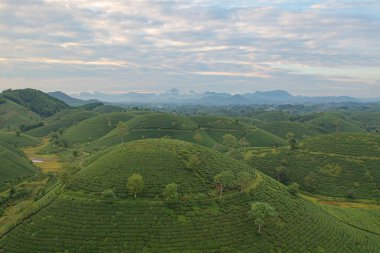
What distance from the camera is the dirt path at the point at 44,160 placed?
130 metres

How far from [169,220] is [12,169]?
79.9 metres

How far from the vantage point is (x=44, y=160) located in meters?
147

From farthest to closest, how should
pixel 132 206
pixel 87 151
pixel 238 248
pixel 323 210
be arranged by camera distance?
1. pixel 87 151
2. pixel 323 210
3. pixel 132 206
4. pixel 238 248

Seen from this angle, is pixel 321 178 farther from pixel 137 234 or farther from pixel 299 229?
pixel 137 234

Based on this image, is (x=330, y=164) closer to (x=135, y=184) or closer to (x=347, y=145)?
(x=347, y=145)

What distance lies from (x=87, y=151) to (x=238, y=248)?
12305cm

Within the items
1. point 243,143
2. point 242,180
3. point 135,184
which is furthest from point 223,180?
point 243,143

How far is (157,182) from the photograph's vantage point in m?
71.2

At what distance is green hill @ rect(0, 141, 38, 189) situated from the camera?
342ft

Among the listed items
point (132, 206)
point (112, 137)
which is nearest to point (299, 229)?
point (132, 206)

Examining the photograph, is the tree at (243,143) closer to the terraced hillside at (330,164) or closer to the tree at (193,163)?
the terraced hillside at (330,164)

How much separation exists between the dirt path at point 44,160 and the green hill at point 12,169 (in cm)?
646

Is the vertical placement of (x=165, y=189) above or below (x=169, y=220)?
above

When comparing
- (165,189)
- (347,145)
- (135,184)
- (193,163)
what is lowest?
(165,189)
